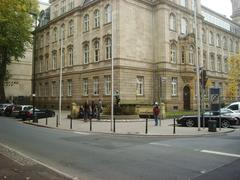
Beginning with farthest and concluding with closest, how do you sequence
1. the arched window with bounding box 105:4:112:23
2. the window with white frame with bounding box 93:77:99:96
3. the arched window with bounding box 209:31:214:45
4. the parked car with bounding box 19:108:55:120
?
the arched window with bounding box 209:31:214:45 < the window with white frame with bounding box 93:77:99:96 < the arched window with bounding box 105:4:112:23 < the parked car with bounding box 19:108:55:120

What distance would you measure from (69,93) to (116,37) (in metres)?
14.0

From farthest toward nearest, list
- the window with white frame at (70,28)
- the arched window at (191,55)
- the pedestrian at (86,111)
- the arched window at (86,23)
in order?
the window with white frame at (70,28) → the arched window at (191,55) → the arched window at (86,23) → the pedestrian at (86,111)

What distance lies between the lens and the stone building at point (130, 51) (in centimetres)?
4050

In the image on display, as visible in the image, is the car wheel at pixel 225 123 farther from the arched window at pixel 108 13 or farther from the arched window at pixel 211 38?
the arched window at pixel 211 38

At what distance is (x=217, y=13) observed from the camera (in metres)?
62.2

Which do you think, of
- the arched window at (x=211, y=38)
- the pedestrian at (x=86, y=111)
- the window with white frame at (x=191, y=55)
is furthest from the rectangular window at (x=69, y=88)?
the arched window at (x=211, y=38)

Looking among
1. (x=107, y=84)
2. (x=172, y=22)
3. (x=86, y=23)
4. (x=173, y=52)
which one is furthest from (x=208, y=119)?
(x=86, y=23)

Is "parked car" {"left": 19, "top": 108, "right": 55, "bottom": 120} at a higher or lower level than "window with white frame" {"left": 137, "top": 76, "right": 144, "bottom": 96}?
lower

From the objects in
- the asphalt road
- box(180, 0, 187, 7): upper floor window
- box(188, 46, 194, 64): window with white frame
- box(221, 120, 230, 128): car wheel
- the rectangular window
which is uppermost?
box(180, 0, 187, 7): upper floor window

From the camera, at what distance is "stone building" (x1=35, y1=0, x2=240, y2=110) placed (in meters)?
40.5

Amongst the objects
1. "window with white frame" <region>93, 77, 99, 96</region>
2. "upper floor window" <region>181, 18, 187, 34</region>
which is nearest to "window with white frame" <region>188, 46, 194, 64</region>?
"upper floor window" <region>181, 18, 187, 34</region>

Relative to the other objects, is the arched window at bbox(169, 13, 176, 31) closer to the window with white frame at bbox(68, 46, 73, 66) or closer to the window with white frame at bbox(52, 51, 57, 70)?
the window with white frame at bbox(68, 46, 73, 66)

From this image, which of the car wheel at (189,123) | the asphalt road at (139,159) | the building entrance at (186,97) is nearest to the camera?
the asphalt road at (139,159)

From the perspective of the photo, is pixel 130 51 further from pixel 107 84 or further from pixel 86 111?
pixel 86 111
